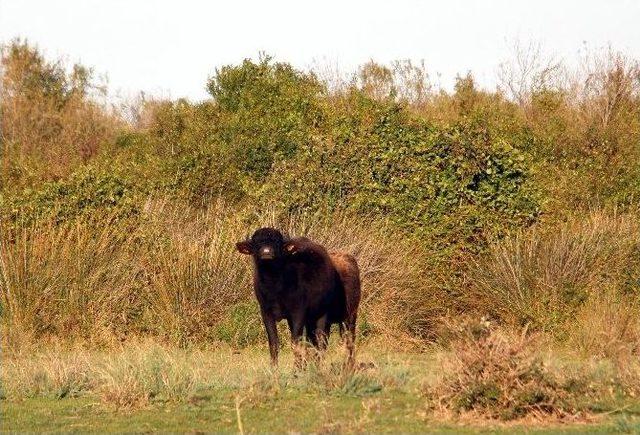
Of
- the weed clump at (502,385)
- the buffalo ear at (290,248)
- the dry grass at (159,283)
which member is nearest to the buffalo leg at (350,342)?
the buffalo ear at (290,248)

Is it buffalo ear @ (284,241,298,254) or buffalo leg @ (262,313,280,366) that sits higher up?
buffalo ear @ (284,241,298,254)

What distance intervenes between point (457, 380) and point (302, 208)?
12.1m

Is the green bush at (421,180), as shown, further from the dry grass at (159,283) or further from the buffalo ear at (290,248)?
the buffalo ear at (290,248)

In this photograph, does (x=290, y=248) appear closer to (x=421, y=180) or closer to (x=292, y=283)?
(x=292, y=283)

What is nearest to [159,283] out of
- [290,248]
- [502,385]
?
[290,248]

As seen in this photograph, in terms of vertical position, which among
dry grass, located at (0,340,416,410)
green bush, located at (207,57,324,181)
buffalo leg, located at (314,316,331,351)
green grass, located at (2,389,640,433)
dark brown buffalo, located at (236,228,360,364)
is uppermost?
green bush, located at (207,57,324,181)

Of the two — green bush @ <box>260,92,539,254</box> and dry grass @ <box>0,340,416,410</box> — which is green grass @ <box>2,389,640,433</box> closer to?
dry grass @ <box>0,340,416,410</box>

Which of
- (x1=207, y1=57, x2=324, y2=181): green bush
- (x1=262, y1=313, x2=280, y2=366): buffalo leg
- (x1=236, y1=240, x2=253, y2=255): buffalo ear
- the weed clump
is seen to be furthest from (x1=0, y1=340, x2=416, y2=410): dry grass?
(x1=207, y1=57, x2=324, y2=181): green bush

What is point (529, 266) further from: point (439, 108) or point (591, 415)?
point (439, 108)

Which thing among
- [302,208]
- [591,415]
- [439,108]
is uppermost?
[439,108]

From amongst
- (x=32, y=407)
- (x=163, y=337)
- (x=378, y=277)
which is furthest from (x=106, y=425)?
(x=378, y=277)

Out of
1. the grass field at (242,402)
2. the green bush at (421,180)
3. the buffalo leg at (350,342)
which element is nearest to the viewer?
the grass field at (242,402)

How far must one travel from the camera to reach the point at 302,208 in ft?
75.0

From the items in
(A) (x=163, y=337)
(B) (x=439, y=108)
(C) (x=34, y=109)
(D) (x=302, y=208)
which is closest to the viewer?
(A) (x=163, y=337)
